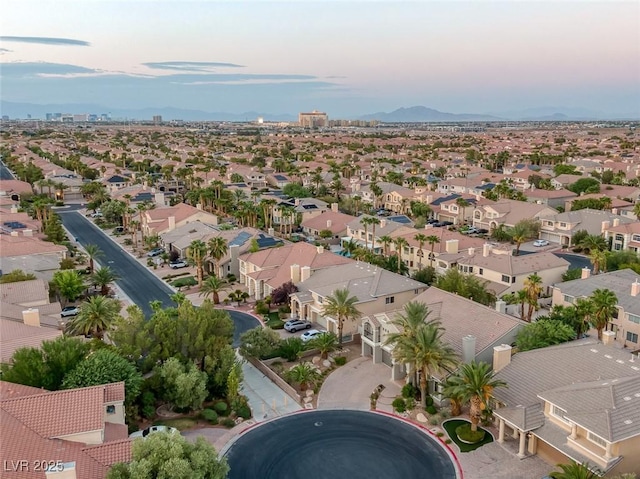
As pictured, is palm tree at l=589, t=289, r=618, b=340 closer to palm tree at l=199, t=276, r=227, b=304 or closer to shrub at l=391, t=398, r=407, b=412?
shrub at l=391, t=398, r=407, b=412

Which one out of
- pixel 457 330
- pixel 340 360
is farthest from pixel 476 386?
pixel 340 360

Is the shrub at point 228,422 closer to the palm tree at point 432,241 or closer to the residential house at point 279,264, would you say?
the residential house at point 279,264

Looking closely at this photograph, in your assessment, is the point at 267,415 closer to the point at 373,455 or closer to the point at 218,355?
the point at 218,355

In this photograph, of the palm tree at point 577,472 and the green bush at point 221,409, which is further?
the green bush at point 221,409

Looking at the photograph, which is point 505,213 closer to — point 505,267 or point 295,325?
point 505,267

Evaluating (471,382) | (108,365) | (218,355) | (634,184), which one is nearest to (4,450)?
(108,365)

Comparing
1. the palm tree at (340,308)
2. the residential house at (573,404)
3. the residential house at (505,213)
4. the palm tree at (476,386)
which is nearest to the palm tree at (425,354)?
the palm tree at (476,386)
